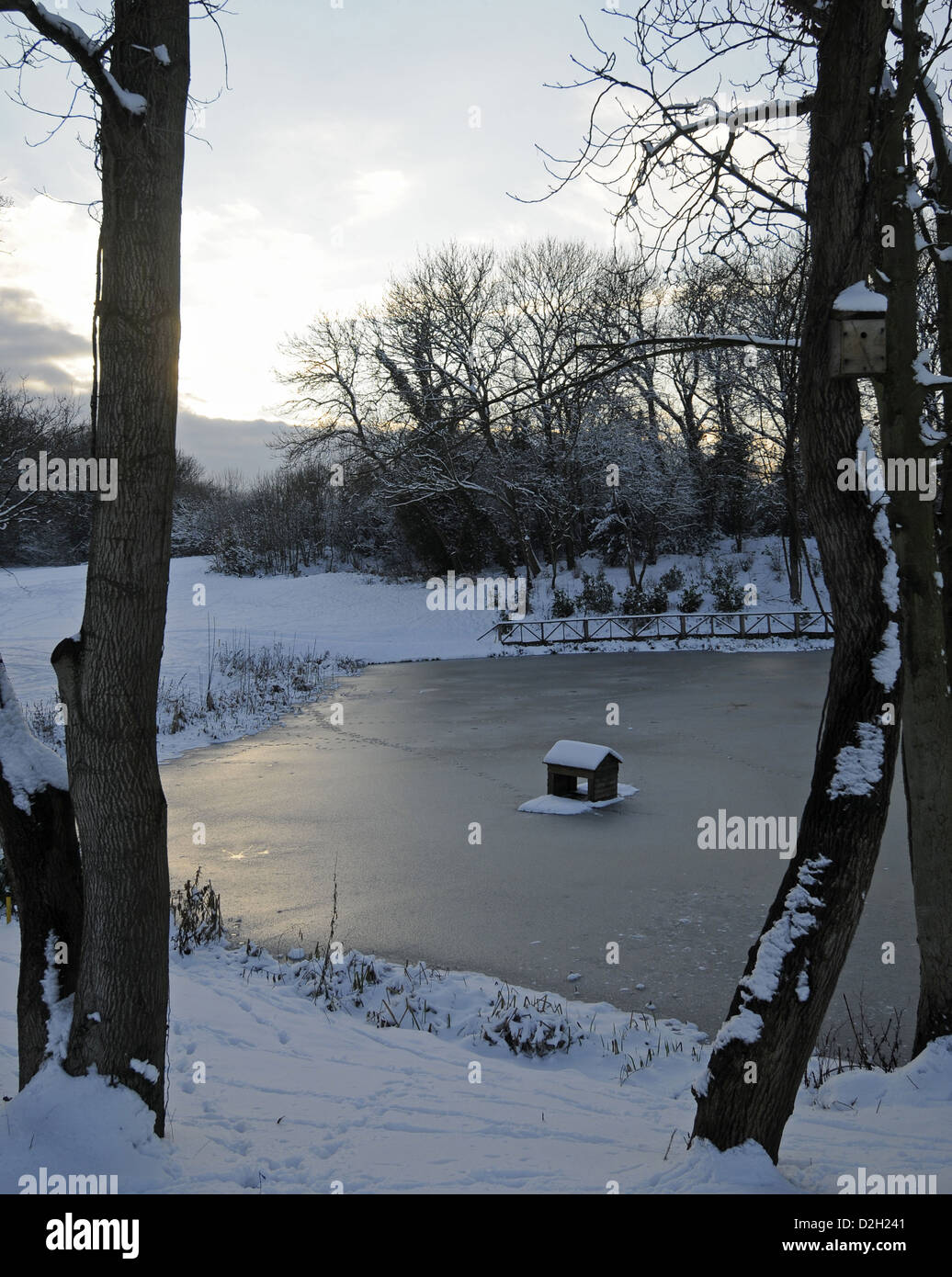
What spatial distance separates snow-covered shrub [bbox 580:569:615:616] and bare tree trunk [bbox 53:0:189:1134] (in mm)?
27638

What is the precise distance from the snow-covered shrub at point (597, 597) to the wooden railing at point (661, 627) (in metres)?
1.25

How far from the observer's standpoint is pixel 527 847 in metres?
8.73

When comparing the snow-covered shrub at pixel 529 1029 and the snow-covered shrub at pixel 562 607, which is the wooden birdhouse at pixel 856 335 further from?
the snow-covered shrub at pixel 562 607

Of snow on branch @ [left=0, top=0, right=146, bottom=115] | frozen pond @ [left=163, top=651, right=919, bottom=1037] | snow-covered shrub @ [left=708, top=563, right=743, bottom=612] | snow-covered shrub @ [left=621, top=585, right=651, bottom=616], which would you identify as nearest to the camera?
snow on branch @ [left=0, top=0, right=146, bottom=115]

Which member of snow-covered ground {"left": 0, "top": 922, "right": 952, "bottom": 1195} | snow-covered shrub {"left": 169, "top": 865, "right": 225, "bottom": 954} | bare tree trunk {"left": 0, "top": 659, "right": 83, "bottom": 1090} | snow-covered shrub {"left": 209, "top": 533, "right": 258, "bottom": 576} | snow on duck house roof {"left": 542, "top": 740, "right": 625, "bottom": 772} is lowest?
snow-covered shrub {"left": 169, "top": 865, "right": 225, "bottom": 954}

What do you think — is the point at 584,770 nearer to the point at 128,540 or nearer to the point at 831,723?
the point at 831,723

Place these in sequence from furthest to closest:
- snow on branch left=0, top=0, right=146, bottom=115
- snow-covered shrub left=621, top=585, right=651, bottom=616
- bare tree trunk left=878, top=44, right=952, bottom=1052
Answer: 1. snow-covered shrub left=621, top=585, right=651, bottom=616
2. bare tree trunk left=878, top=44, right=952, bottom=1052
3. snow on branch left=0, top=0, right=146, bottom=115

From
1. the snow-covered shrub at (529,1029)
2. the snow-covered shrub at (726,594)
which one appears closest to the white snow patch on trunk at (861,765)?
the snow-covered shrub at (529,1029)

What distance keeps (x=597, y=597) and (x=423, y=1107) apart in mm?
27531

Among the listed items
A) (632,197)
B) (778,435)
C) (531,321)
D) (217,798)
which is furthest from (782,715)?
(531,321)

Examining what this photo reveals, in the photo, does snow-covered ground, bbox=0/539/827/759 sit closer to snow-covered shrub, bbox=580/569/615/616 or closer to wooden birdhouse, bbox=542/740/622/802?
snow-covered shrub, bbox=580/569/615/616

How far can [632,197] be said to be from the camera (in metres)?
4.86

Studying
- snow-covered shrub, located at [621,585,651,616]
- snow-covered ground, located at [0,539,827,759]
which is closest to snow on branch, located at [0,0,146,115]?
snow-covered ground, located at [0,539,827,759]

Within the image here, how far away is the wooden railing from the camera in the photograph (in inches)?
1072
